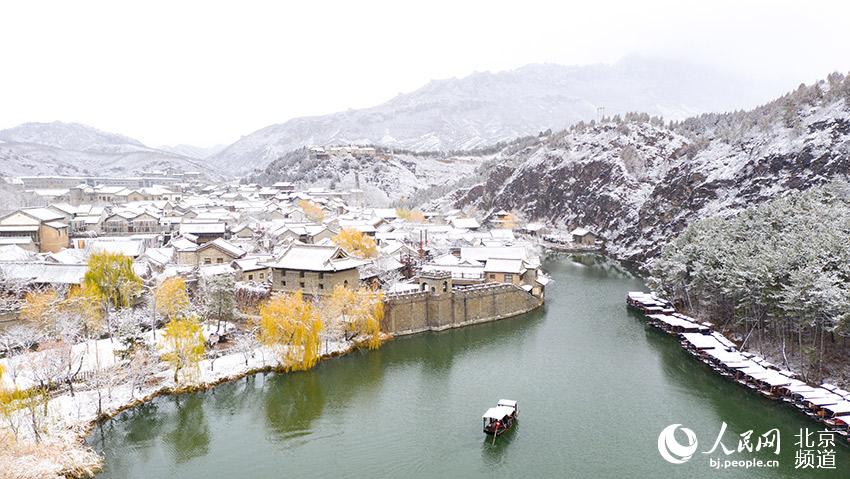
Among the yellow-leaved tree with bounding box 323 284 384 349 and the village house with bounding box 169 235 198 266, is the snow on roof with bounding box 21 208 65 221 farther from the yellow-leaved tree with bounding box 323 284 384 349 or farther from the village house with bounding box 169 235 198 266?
the yellow-leaved tree with bounding box 323 284 384 349

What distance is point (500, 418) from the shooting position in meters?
23.5

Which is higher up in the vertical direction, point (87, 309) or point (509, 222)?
point (509, 222)

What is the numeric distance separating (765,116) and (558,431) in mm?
66105

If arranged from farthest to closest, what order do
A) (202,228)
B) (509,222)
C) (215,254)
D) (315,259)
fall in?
(509,222)
(202,228)
(215,254)
(315,259)

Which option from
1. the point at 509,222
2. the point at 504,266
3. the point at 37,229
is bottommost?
the point at 504,266

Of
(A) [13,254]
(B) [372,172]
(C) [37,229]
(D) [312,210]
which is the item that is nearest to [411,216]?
(D) [312,210]

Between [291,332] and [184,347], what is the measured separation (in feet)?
17.4

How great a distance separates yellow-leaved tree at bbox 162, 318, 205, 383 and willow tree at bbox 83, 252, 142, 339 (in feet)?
26.2

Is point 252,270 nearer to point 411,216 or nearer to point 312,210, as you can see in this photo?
point 312,210

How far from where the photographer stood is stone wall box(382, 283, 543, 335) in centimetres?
3662

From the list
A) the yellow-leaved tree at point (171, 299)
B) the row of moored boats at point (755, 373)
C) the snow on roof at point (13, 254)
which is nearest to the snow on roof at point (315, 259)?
the yellow-leaved tree at point (171, 299)

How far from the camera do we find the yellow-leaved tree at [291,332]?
29703 mm

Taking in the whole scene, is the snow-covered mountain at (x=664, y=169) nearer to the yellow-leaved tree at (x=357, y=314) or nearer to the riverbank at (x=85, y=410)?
→ the yellow-leaved tree at (x=357, y=314)

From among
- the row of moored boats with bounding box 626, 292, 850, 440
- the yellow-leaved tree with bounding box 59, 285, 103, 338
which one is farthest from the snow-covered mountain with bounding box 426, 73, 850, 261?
the yellow-leaved tree with bounding box 59, 285, 103, 338
